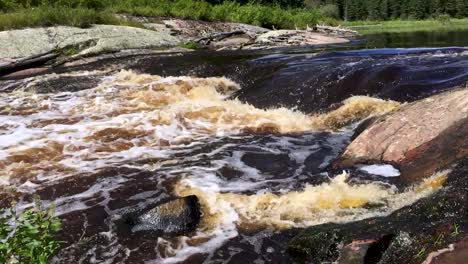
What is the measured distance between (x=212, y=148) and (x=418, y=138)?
3416 millimetres

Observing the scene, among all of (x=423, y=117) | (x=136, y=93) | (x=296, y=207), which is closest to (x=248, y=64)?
(x=136, y=93)

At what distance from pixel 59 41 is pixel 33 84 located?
6280 mm

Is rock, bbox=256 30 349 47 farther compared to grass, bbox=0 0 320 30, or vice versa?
rock, bbox=256 30 349 47

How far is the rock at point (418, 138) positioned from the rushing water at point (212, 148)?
1.08ft

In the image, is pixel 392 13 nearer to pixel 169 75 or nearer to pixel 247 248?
pixel 169 75

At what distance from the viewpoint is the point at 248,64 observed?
47.2 ft

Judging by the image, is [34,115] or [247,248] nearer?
[247,248]

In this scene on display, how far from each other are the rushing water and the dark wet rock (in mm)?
422

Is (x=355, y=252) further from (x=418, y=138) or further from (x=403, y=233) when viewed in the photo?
(x=418, y=138)

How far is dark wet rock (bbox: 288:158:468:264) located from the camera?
11.4 ft

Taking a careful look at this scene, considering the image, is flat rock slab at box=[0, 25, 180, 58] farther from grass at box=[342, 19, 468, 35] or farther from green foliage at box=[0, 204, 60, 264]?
grass at box=[342, 19, 468, 35]

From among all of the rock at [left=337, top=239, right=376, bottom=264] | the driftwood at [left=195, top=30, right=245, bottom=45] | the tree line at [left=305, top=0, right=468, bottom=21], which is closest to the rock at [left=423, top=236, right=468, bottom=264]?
the rock at [left=337, top=239, right=376, bottom=264]

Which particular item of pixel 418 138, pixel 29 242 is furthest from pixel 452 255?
pixel 418 138

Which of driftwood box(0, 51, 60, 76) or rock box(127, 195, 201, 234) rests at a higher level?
driftwood box(0, 51, 60, 76)
